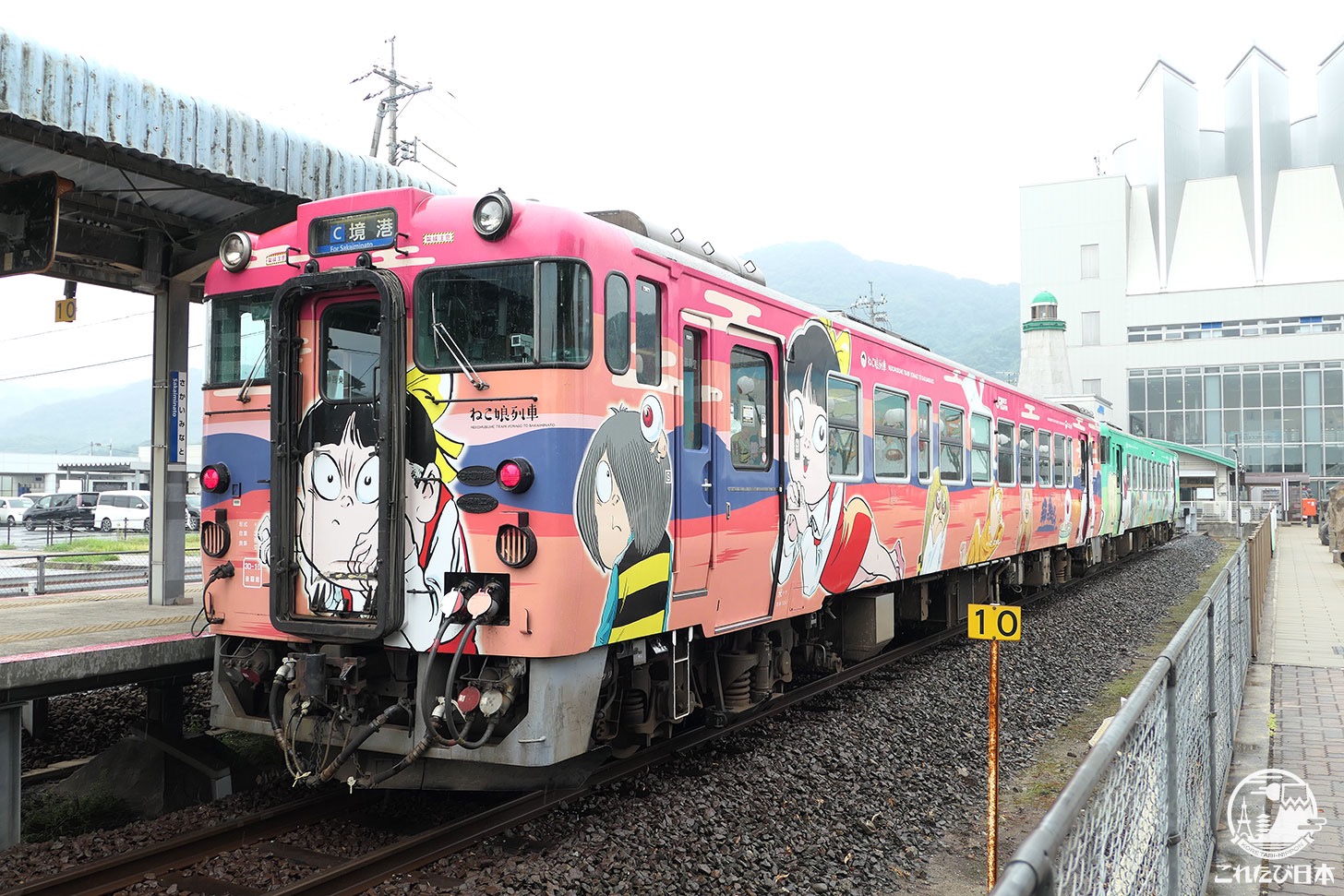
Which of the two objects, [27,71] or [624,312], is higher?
[27,71]

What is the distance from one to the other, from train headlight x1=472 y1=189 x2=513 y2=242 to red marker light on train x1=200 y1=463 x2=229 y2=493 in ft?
7.17

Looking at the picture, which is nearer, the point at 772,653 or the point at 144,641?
the point at 144,641

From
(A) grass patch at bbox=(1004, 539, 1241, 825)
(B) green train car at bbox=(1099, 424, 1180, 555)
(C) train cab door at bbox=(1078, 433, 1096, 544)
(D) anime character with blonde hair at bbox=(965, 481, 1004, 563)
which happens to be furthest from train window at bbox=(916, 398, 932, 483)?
(B) green train car at bbox=(1099, 424, 1180, 555)

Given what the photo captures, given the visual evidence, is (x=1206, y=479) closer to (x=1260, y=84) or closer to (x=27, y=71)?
(x=1260, y=84)

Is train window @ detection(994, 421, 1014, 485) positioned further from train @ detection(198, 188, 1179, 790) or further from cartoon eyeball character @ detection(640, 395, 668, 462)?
cartoon eyeball character @ detection(640, 395, 668, 462)

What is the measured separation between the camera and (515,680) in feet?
16.9

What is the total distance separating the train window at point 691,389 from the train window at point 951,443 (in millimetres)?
4917

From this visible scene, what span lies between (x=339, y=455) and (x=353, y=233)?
49.7 inches

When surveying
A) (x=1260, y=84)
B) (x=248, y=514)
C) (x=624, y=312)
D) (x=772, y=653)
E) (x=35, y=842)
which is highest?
(x=1260, y=84)

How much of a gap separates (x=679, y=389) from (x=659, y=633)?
1449 mm

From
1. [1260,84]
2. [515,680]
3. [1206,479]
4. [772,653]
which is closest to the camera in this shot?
[515,680]

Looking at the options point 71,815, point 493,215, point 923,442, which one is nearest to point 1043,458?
point 923,442

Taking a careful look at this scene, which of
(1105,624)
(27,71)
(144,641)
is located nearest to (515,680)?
(144,641)

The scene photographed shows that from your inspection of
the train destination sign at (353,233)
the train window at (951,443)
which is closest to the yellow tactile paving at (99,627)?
the train destination sign at (353,233)
